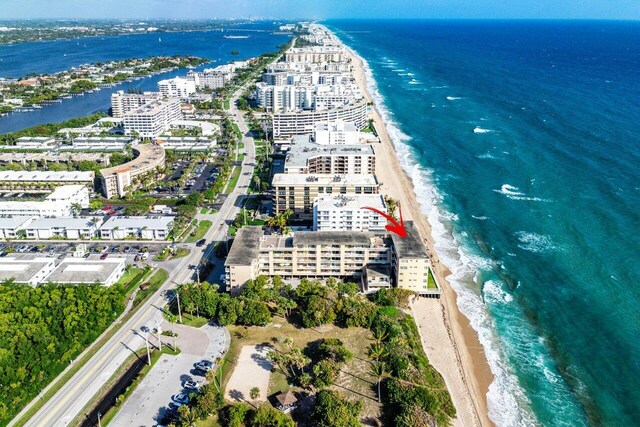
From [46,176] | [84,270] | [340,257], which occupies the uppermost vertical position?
[340,257]

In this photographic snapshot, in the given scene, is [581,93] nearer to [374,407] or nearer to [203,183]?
[203,183]

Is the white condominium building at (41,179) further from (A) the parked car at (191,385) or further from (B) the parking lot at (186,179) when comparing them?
(A) the parked car at (191,385)

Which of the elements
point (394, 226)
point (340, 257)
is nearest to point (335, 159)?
point (394, 226)

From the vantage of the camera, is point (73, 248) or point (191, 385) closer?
point (191, 385)

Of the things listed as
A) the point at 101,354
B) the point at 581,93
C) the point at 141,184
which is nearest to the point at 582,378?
the point at 101,354

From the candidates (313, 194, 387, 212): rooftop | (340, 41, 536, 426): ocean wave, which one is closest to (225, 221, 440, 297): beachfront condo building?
(340, 41, 536, 426): ocean wave

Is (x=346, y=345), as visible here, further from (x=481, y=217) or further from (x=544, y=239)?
(x=481, y=217)

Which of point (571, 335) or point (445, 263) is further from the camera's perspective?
point (445, 263)
